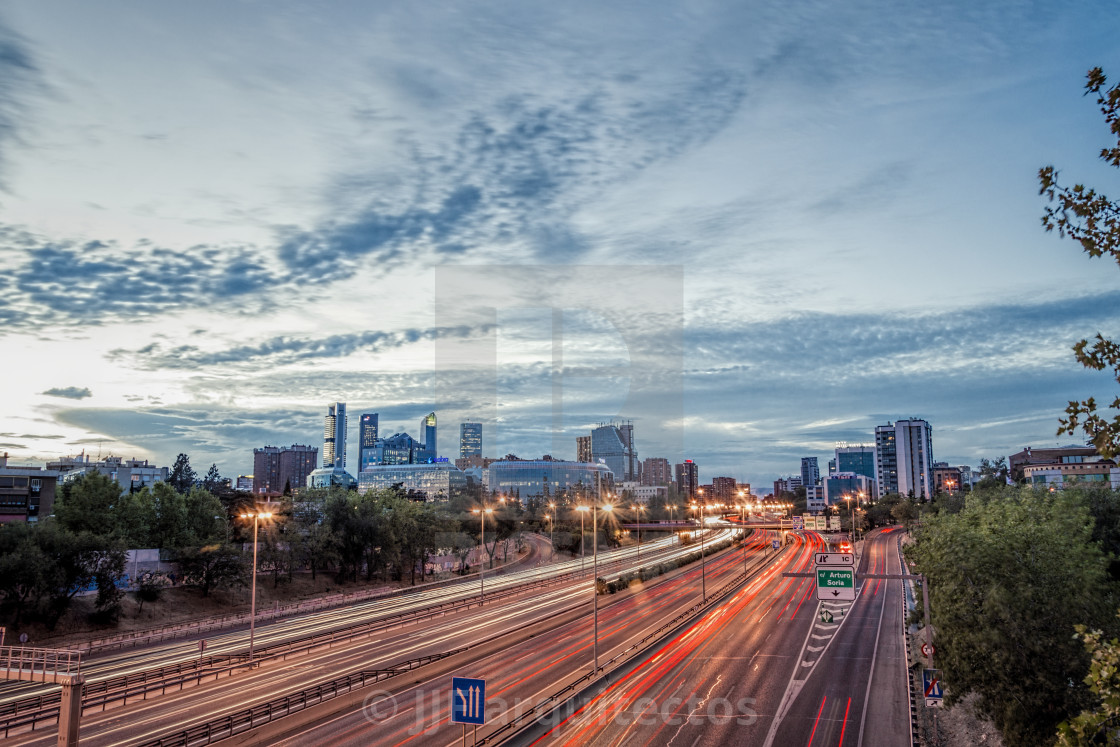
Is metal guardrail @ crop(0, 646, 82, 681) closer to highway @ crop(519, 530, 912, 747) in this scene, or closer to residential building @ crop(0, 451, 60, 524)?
highway @ crop(519, 530, 912, 747)

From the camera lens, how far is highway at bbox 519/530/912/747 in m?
28.8

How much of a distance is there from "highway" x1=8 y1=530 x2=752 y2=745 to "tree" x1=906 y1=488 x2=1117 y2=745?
2931cm

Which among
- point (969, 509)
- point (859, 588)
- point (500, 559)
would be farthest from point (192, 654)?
point (500, 559)

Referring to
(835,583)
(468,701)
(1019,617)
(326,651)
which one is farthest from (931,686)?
(326,651)

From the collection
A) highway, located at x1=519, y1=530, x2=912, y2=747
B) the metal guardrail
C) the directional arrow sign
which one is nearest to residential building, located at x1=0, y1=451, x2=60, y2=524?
the metal guardrail

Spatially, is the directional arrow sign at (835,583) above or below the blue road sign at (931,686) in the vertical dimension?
above

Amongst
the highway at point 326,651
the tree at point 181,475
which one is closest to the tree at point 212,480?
the tree at point 181,475

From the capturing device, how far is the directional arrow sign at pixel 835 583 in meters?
35.0

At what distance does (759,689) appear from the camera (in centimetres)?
3597

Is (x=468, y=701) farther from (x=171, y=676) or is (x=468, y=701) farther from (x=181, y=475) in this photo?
(x=181, y=475)

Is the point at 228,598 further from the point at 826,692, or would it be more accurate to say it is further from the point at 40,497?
the point at 826,692

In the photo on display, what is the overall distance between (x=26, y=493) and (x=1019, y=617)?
106 m

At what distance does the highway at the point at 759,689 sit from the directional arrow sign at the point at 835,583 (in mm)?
4970

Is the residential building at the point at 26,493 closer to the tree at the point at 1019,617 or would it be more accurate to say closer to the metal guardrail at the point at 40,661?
the metal guardrail at the point at 40,661
